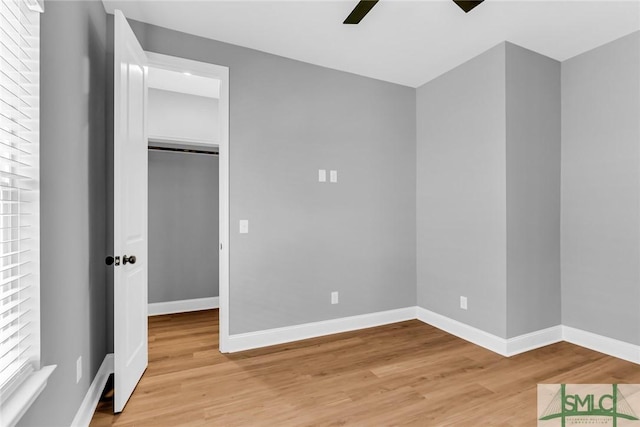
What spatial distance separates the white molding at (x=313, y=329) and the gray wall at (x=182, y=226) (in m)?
1.57

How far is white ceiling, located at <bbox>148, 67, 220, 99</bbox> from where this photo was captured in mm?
3543

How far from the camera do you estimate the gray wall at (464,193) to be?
9.64 feet

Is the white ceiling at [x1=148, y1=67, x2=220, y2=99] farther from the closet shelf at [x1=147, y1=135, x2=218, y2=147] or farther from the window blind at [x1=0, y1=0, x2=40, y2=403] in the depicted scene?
the window blind at [x1=0, y1=0, x2=40, y2=403]

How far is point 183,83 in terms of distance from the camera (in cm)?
377

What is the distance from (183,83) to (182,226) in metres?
1.68

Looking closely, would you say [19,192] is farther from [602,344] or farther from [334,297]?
Result: [602,344]

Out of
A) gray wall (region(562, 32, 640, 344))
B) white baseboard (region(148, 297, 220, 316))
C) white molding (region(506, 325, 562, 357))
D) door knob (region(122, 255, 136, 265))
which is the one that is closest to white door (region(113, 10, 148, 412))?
door knob (region(122, 255, 136, 265))

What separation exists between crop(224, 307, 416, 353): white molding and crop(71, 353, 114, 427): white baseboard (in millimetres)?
862

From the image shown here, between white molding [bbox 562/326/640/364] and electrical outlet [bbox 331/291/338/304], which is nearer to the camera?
white molding [bbox 562/326/640/364]

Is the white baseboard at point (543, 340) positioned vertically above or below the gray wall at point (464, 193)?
below

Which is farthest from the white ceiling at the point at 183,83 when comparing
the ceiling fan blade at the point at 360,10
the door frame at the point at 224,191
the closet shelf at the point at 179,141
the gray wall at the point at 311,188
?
the ceiling fan blade at the point at 360,10

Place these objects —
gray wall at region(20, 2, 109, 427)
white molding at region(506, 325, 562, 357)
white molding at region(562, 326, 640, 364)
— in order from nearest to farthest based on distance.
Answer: gray wall at region(20, 2, 109, 427) → white molding at region(562, 326, 640, 364) → white molding at region(506, 325, 562, 357)

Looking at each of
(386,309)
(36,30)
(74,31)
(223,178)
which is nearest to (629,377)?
(386,309)

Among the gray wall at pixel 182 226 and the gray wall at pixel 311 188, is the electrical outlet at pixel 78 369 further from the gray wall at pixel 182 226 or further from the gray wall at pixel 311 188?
the gray wall at pixel 182 226
